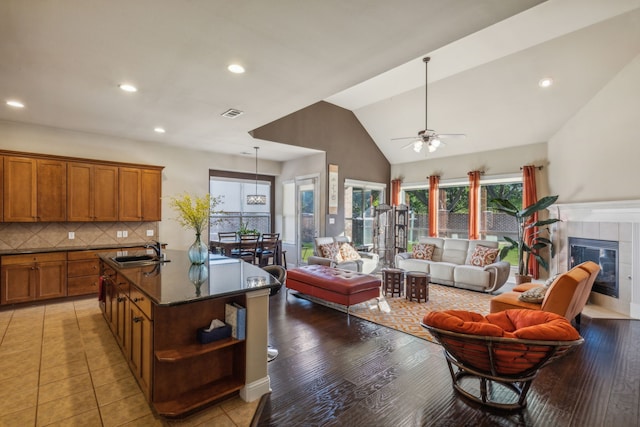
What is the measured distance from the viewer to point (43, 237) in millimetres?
5000

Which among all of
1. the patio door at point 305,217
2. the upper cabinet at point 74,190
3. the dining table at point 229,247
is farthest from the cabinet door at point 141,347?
the patio door at point 305,217

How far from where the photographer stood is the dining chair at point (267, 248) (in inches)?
255

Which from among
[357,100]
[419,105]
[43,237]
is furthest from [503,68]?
[43,237]

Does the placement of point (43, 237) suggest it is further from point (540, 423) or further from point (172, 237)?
point (540, 423)

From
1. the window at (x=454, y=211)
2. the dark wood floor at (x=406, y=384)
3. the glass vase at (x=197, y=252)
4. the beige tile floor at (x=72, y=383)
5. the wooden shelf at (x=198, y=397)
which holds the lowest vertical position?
the dark wood floor at (x=406, y=384)

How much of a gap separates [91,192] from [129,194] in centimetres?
56

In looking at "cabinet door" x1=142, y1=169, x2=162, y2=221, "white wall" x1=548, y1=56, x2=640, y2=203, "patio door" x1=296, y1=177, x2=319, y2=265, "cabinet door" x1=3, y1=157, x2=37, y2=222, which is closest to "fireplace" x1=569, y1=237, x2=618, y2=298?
"white wall" x1=548, y1=56, x2=640, y2=203

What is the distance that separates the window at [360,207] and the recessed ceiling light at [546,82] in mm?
4181

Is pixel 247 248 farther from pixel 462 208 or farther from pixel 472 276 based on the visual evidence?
pixel 462 208

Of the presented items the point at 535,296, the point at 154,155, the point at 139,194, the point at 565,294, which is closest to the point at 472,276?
the point at 535,296

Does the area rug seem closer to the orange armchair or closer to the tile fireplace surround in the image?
the orange armchair

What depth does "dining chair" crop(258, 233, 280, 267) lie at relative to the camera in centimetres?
648

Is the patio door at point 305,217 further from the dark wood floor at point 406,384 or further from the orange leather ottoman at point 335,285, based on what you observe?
the dark wood floor at point 406,384

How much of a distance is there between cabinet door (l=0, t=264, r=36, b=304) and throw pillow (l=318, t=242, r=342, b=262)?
15.5 feet
